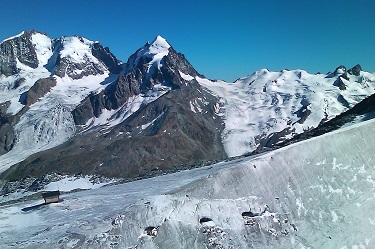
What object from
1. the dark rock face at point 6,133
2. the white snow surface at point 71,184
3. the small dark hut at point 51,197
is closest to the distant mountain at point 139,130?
the dark rock face at point 6,133

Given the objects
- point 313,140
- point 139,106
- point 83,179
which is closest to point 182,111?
point 139,106

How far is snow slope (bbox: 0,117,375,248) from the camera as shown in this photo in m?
18.5

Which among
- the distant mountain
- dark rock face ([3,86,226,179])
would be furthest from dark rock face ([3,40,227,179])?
the distant mountain

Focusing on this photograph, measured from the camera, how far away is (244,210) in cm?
2164

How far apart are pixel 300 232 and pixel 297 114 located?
16713 centimetres

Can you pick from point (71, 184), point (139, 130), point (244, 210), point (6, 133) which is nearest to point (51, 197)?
point (244, 210)

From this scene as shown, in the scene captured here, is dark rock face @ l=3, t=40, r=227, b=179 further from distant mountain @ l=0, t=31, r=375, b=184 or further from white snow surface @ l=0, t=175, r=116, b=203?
white snow surface @ l=0, t=175, r=116, b=203

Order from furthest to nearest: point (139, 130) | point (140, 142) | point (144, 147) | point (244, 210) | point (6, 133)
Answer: point (6, 133)
point (139, 130)
point (140, 142)
point (144, 147)
point (244, 210)

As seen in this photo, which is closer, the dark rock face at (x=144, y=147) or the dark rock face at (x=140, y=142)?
the dark rock face at (x=144, y=147)

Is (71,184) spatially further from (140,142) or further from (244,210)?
(244,210)

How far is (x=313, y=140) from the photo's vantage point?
26.4 metres

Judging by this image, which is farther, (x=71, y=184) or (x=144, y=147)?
(x=144, y=147)

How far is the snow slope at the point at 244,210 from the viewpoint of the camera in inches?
730

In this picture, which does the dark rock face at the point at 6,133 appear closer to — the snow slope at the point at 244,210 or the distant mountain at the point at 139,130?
the distant mountain at the point at 139,130
